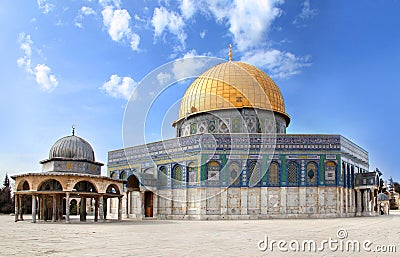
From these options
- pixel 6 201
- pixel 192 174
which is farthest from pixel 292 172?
pixel 6 201

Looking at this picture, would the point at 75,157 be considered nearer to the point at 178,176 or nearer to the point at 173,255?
the point at 178,176

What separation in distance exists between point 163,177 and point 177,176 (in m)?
1.36

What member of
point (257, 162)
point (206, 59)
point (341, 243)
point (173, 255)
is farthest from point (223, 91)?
point (173, 255)

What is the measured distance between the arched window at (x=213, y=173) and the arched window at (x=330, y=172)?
7668 millimetres

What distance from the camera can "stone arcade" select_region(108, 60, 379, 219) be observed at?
28.0m

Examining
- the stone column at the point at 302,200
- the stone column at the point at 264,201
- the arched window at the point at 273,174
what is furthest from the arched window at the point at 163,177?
the stone column at the point at 302,200

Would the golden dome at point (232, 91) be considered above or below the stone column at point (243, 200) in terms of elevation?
above

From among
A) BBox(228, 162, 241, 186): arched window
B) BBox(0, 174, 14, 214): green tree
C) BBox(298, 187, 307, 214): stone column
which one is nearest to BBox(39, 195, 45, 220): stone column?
BBox(228, 162, 241, 186): arched window

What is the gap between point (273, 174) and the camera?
28.7m

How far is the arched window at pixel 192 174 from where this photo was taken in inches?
1119

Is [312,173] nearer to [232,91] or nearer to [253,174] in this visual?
[253,174]

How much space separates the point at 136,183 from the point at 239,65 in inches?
506

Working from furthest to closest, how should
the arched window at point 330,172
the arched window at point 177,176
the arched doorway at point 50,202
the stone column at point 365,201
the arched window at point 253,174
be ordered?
the stone column at point 365,201, the arched window at point 177,176, the arched window at point 330,172, the arched window at point 253,174, the arched doorway at point 50,202

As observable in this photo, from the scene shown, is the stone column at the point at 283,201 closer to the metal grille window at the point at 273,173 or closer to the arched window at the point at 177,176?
the metal grille window at the point at 273,173
